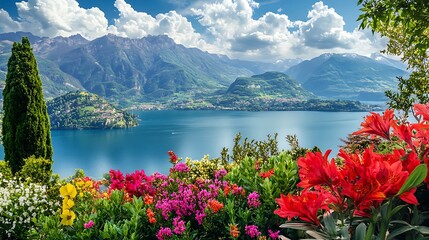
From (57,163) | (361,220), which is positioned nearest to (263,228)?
(361,220)

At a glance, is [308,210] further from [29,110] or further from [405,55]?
[405,55]

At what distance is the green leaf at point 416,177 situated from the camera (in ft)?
3.98

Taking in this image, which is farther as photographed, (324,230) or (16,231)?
(16,231)

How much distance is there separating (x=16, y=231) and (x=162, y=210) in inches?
171

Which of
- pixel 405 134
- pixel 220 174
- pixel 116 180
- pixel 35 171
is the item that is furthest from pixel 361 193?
pixel 35 171

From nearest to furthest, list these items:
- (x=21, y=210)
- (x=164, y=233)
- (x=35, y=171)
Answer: (x=164, y=233) → (x=21, y=210) → (x=35, y=171)

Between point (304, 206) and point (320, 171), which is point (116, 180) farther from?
point (320, 171)

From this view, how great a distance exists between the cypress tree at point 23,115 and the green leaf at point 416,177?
12659 mm

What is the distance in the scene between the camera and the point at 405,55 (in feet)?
43.3

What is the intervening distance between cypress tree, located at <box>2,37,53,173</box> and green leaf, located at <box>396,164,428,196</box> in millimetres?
12659

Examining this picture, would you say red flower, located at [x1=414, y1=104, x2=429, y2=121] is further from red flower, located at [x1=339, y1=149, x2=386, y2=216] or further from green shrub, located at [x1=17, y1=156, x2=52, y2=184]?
green shrub, located at [x1=17, y1=156, x2=52, y2=184]

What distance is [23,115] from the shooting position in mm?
11992

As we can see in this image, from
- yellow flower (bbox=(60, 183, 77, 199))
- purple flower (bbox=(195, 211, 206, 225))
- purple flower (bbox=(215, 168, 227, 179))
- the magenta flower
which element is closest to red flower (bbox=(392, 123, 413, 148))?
purple flower (bbox=(195, 211, 206, 225))

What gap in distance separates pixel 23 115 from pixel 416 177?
13397 mm
